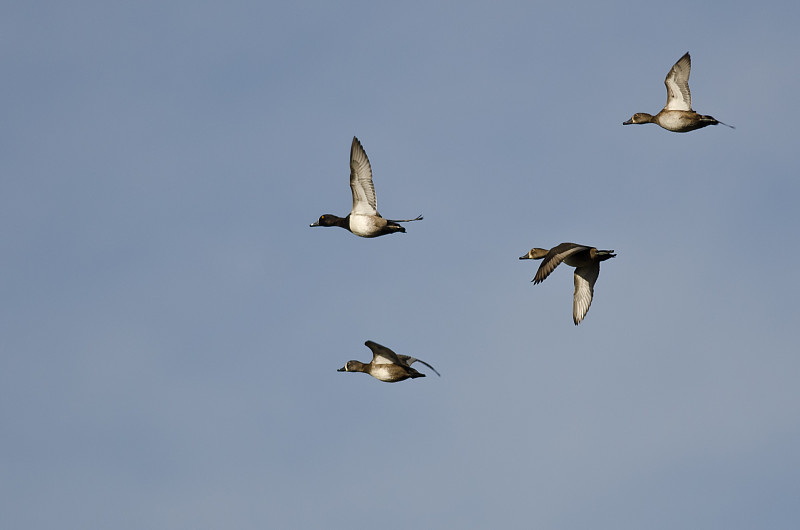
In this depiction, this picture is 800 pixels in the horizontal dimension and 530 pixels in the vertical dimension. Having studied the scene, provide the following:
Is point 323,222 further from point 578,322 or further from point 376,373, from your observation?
point 578,322

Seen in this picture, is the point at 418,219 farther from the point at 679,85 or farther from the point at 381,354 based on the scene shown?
the point at 679,85

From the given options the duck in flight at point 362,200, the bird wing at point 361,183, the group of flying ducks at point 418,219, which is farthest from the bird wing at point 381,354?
the bird wing at point 361,183

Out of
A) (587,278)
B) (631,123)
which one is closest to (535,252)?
(587,278)

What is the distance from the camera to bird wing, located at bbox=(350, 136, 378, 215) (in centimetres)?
2353

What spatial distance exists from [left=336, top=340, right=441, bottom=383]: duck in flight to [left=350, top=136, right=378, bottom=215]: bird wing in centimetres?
335

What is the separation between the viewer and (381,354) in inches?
869

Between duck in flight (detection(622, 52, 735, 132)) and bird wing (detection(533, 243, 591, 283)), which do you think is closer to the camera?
bird wing (detection(533, 243, 591, 283))

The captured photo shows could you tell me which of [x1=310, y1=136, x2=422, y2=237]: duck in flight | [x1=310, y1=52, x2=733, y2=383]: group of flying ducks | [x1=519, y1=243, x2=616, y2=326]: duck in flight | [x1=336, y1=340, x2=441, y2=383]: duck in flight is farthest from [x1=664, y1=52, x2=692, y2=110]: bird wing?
[x1=336, y1=340, x2=441, y2=383]: duck in flight

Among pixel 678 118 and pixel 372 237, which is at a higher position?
pixel 678 118

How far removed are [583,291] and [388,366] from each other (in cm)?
531

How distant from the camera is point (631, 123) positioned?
92.8 feet

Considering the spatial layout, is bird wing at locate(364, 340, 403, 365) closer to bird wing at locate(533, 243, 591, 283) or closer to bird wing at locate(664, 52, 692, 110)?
bird wing at locate(533, 243, 591, 283)

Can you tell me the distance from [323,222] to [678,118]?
31.3ft

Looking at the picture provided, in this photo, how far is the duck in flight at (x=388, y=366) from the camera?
72.1ft
